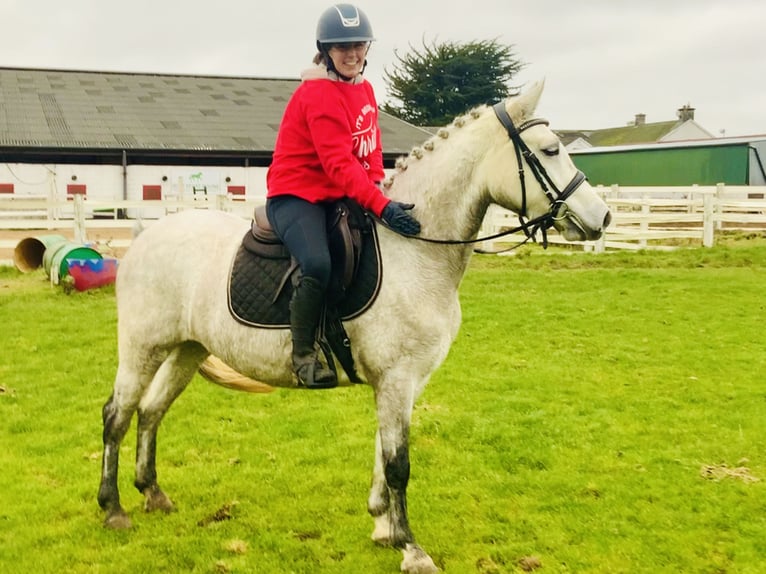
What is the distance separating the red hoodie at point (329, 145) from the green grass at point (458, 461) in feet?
7.14

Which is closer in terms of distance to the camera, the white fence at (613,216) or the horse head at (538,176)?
the horse head at (538,176)

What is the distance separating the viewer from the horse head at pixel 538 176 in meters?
3.90

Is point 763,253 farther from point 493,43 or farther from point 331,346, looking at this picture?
point 493,43

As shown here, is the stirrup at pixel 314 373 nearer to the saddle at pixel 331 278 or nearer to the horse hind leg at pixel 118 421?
the saddle at pixel 331 278

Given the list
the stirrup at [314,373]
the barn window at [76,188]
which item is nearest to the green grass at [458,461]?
the stirrup at [314,373]

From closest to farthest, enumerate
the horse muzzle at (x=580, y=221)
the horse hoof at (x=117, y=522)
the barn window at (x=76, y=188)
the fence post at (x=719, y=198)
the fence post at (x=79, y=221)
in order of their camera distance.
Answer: the horse muzzle at (x=580, y=221)
the horse hoof at (x=117, y=522)
the fence post at (x=79, y=221)
the fence post at (x=719, y=198)
the barn window at (x=76, y=188)

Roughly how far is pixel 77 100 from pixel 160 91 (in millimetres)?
4068

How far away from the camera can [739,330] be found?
10406mm

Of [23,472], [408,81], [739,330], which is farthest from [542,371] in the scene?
[408,81]

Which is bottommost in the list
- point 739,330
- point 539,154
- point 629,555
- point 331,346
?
point 629,555

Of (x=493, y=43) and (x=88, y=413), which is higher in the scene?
(x=493, y=43)

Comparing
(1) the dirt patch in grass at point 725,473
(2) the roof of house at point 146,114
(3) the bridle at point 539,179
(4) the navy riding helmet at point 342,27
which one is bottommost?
(1) the dirt patch in grass at point 725,473

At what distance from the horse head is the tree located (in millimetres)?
52386

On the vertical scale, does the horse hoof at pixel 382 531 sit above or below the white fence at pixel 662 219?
below
